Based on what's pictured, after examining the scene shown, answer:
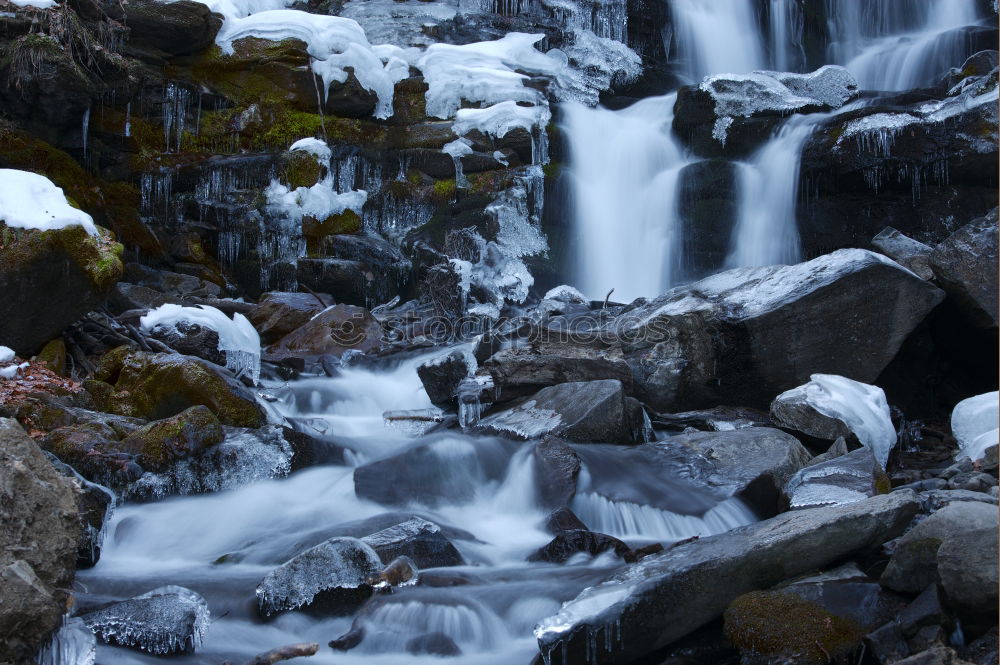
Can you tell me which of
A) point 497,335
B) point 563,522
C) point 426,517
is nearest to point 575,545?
point 563,522

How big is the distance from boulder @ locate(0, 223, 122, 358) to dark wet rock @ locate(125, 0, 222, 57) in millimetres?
7241

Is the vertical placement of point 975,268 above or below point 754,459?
above

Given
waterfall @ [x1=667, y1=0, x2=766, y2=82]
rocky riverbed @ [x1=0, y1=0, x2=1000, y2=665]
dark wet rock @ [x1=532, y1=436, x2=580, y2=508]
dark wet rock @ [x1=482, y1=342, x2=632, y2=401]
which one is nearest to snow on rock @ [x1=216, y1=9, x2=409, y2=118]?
rocky riverbed @ [x1=0, y1=0, x2=1000, y2=665]

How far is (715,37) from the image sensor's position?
16.9m

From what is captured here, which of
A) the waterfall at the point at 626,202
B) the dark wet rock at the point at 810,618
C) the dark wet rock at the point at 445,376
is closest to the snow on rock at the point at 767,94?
the waterfall at the point at 626,202

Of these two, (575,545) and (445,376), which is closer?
(575,545)

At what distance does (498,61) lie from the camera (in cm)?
1465

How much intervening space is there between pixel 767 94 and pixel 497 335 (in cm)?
675

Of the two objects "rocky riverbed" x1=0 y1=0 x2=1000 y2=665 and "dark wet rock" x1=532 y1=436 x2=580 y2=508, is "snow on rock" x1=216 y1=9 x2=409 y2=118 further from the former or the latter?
"dark wet rock" x1=532 y1=436 x2=580 y2=508

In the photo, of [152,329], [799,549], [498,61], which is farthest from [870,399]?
[498,61]

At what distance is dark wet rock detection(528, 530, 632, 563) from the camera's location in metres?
4.67

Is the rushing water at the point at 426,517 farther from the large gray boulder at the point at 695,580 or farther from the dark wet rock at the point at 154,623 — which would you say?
the large gray boulder at the point at 695,580

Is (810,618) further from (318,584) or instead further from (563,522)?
(318,584)

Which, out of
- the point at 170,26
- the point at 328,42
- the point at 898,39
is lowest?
the point at 898,39
